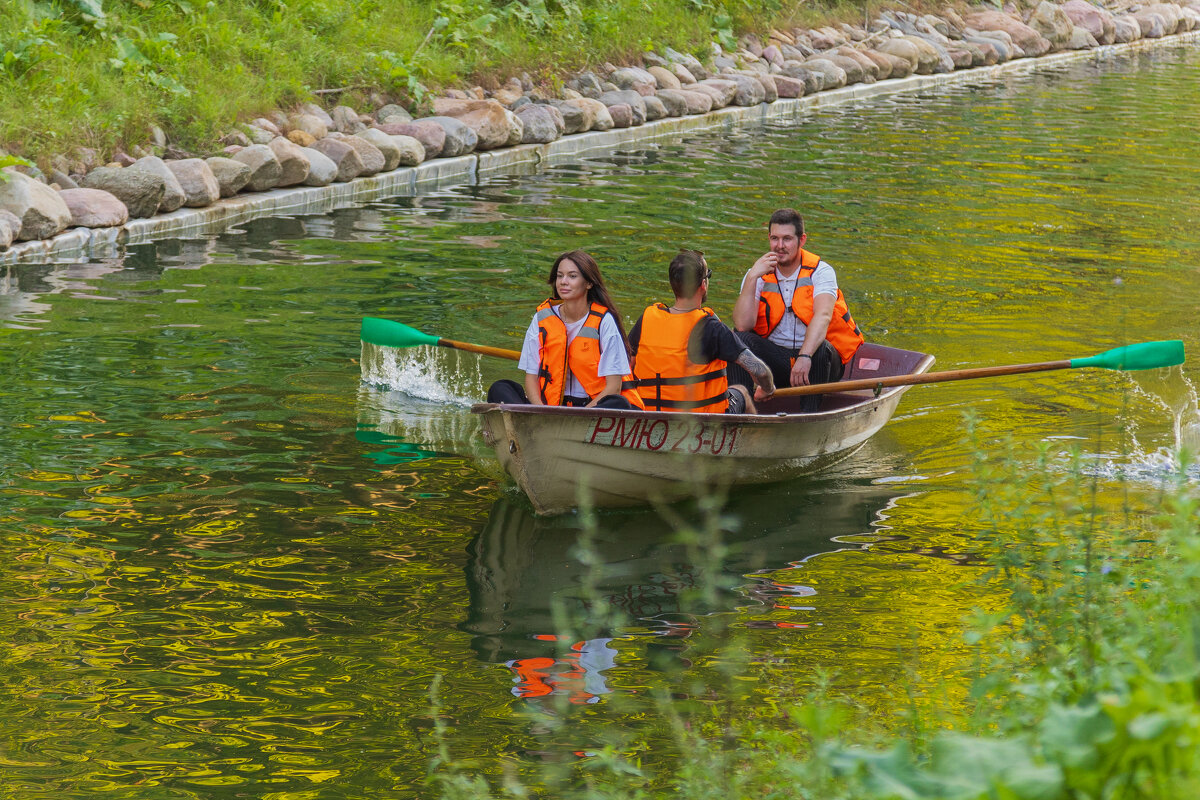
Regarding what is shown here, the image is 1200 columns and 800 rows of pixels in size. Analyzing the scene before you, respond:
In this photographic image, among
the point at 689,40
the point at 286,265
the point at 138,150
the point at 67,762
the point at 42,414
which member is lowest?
the point at 67,762

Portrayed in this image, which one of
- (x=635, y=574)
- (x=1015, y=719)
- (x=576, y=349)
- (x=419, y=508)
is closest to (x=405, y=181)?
(x=576, y=349)

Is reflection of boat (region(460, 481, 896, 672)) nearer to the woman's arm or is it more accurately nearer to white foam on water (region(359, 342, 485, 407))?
the woman's arm

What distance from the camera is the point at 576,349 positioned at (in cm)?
701

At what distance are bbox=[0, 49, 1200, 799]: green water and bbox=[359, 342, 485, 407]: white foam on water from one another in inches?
1.5

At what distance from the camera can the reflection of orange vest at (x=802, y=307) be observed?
808 centimetres

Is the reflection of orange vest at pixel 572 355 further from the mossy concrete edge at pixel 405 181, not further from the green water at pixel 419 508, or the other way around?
the mossy concrete edge at pixel 405 181

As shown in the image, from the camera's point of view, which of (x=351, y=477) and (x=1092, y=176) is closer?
(x=351, y=477)

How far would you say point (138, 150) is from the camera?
12953mm

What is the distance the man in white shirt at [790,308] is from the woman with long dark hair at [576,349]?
1.30 m

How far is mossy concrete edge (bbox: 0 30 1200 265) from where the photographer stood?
11.6 meters

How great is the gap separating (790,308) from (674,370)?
1469mm

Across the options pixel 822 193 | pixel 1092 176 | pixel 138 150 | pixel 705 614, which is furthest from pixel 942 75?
pixel 705 614

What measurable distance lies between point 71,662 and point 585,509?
258 cm

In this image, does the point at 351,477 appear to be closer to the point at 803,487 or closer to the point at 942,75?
the point at 803,487
